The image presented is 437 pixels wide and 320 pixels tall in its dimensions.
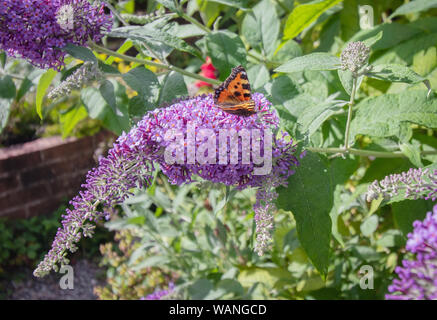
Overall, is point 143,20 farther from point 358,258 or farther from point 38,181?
point 38,181

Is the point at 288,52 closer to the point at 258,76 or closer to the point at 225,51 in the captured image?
the point at 258,76

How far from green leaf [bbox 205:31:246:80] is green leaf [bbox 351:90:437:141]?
478 millimetres

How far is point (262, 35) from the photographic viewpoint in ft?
5.97

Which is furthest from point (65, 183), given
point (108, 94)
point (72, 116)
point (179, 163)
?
point (179, 163)

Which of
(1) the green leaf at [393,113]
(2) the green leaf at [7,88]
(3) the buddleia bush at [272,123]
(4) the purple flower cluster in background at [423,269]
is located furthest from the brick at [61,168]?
(4) the purple flower cluster in background at [423,269]

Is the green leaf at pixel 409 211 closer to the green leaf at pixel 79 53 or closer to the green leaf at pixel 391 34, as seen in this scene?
the green leaf at pixel 391 34

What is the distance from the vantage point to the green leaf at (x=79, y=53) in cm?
127

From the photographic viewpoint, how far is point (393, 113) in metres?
1.37

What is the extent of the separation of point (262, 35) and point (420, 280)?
4.38 ft

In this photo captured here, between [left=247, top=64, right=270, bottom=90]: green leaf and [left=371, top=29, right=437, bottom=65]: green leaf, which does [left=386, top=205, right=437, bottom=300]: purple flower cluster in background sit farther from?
[left=371, top=29, right=437, bottom=65]: green leaf

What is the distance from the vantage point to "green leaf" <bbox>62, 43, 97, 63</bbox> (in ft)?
4.15

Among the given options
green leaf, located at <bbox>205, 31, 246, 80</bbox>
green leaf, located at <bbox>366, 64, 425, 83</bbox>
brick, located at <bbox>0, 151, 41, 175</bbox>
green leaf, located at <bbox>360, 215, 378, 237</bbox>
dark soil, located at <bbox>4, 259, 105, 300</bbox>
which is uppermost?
green leaf, located at <bbox>205, 31, 246, 80</bbox>

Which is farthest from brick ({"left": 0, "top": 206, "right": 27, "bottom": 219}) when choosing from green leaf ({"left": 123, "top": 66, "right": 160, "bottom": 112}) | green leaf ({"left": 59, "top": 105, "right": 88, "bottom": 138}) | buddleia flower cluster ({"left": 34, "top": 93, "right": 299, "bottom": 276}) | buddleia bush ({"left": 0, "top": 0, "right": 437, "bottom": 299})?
buddleia flower cluster ({"left": 34, "top": 93, "right": 299, "bottom": 276})
